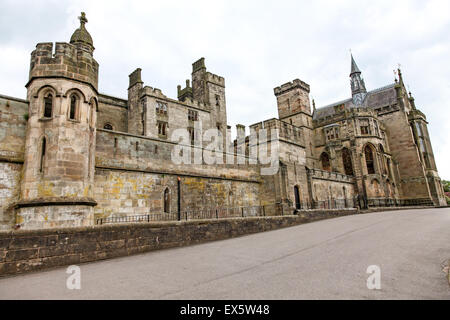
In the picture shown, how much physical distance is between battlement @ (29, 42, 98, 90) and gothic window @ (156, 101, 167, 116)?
16.8 metres

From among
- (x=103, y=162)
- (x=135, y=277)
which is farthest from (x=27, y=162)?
(x=135, y=277)

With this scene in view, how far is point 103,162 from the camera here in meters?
11.4

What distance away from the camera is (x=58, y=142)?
9.26 m

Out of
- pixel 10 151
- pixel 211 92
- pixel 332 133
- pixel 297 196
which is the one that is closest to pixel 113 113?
pixel 211 92

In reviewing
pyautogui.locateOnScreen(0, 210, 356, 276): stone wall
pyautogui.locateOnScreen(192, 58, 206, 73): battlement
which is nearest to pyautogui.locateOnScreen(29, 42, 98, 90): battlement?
pyautogui.locateOnScreen(0, 210, 356, 276): stone wall

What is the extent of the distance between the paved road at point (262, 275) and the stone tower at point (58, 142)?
3647mm

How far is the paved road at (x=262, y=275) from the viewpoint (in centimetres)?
388

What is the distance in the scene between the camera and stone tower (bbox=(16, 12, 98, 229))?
8719 millimetres

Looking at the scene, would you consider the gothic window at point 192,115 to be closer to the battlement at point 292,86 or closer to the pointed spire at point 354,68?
the battlement at point 292,86

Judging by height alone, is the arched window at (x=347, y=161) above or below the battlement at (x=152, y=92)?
below

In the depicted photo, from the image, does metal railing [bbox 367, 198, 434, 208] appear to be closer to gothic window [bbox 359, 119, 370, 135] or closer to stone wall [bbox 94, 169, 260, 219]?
gothic window [bbox 359, 119, 370, 135]

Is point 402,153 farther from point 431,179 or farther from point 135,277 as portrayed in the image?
point 135,277

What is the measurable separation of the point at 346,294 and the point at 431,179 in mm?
44571

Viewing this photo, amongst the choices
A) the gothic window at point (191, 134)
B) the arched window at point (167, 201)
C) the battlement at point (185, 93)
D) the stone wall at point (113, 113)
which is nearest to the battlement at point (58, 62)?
the arched window at point (167, 201)
